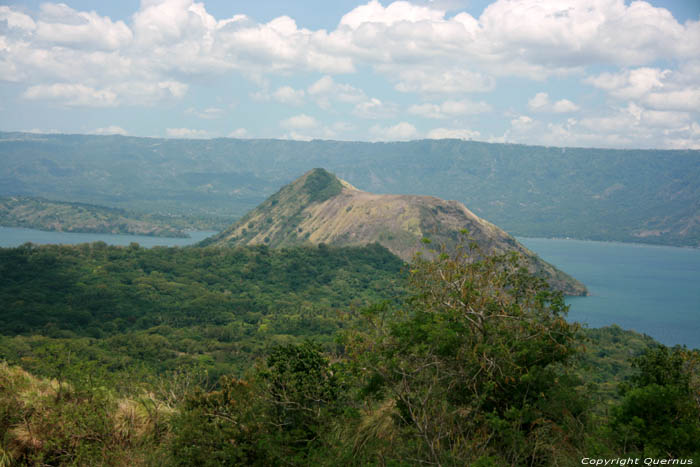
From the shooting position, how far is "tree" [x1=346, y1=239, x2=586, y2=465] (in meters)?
10.8

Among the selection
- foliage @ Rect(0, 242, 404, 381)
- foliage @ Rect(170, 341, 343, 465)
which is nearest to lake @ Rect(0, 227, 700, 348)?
foliage @ Rect(0, 242, 404, 381)

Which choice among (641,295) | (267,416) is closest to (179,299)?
(267,416)

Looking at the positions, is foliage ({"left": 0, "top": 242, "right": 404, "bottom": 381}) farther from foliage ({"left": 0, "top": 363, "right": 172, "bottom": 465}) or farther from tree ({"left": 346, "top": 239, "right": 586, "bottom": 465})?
tree ({"left": 346, "top": 239, "right": 586, "bottom": 465})

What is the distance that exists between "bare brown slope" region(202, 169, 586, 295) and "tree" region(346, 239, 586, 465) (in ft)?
260

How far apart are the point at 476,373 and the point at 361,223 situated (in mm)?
106174

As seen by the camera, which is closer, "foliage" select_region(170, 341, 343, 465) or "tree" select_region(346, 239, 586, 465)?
"tree" select_region(346, 239, 586, 465)

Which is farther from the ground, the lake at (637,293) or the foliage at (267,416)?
the foliage at (267,416)

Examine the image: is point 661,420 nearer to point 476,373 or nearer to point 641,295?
point 476,373

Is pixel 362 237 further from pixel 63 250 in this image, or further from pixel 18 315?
pixel 18 315

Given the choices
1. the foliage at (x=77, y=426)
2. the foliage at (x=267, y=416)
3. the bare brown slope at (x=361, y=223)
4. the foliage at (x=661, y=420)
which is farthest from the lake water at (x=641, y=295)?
the foliage at (x=77, y=426)

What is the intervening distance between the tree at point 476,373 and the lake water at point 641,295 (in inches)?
3765

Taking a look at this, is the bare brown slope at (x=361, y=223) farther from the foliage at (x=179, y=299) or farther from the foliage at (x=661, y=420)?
the foliage at (x=661, y=420)

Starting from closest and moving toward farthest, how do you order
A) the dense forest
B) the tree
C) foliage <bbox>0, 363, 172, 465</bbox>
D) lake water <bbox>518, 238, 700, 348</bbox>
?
1. the dense forest
2. the tree
3. foliage <bbox>0, 363, 172, 465</bbox>
4. lake water <bbox>518, 238, 700, 348</bbox>

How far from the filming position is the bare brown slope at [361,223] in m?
109
